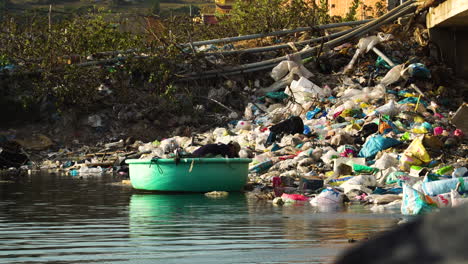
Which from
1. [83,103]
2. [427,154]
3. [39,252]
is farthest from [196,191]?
[83,103]

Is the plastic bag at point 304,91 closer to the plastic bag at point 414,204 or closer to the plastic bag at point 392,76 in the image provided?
the plastic bag at point 392,76

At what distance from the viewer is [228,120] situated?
18625 millimetres

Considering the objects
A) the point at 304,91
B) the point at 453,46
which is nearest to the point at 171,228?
the point at 304,91

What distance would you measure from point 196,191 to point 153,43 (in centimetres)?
958

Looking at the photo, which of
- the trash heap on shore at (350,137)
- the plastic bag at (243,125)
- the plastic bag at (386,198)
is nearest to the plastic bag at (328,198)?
the trash heap on shore at (350,137)

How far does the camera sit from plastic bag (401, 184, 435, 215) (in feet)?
23.1

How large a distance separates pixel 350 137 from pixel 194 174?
386cm

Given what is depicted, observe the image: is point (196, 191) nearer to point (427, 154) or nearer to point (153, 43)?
point (427, 154)

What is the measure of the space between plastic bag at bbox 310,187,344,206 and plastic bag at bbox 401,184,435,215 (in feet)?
5.56

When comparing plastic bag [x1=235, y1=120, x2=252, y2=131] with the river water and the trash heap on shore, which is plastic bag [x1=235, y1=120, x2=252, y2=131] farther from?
the river water

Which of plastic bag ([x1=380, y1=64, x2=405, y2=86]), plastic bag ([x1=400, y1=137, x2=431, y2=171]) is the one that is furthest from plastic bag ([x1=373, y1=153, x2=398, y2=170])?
plastic bag ([x1=380, y1=64, x2=405, y2=86])

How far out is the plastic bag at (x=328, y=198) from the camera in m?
8.91

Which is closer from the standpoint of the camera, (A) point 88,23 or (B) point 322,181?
(B) point 322,181

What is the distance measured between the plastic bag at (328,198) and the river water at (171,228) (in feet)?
0.44
